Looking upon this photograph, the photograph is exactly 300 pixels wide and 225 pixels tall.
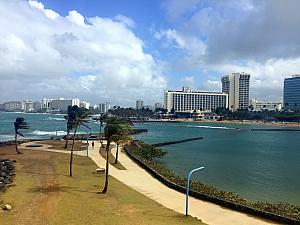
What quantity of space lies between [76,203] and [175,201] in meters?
8.15

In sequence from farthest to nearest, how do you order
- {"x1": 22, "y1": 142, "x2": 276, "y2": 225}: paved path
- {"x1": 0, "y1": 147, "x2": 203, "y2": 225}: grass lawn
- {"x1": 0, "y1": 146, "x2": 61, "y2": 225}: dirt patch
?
{"x1": 22, "y1": 142, "x2": 276, "y2": 225}: paved path < {"x1": 0, "y1": 146, "x2": 61, "y2": 225}: dirt patch < {"x1": 0, "y1": 147, "x2": 203, "y2": 225}: grass lawn

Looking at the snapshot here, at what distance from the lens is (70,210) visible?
2666 centimetres

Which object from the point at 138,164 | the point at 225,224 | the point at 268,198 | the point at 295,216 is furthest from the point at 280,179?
the point at 225,224

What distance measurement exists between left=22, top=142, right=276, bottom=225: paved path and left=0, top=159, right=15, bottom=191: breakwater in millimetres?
10876

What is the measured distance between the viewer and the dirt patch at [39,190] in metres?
Answer: 25.1

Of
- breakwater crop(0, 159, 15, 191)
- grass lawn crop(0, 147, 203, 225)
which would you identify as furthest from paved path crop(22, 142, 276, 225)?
breakwater crop(0, 159, 15, 191)

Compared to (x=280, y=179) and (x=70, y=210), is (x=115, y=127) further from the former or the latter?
(x=280, y=179)

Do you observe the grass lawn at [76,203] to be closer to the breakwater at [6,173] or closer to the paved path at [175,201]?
the breakwater at [6,173]

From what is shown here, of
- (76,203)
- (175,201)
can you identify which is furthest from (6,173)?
(175,201)

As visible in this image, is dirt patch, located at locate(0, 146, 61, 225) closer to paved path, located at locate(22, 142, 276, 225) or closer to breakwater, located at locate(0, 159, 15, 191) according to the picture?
breakwater, located at locate(0, 159, 15, 191)

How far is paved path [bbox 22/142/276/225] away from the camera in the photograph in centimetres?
2639

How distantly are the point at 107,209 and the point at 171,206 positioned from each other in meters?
5.35

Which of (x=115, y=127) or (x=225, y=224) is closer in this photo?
(x=225, y=224)

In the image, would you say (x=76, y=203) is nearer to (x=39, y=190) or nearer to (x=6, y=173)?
(x=39, y=190)
